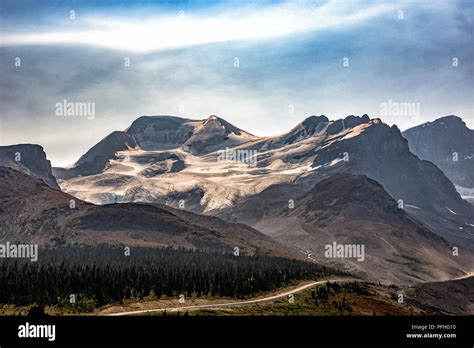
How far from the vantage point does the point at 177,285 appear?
169 meters

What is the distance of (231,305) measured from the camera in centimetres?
15050
